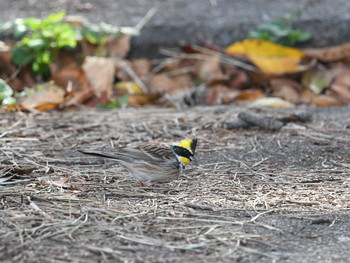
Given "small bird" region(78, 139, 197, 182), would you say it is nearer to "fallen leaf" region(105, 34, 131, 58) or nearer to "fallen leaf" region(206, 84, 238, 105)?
"fallen leaf" region(206, 84, 238, 105)

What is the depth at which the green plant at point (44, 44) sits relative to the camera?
7.55 meters

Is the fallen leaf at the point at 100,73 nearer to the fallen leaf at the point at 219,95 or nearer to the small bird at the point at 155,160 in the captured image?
the fallen leaf at the point at 219,95

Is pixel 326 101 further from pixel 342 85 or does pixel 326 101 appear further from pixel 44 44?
pixel 44 44

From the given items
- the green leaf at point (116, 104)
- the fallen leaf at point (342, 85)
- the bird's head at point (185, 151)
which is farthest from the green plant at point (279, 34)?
the bird's head at point (185, 151)

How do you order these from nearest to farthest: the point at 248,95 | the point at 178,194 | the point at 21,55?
the point at 178,194 → the point at 248,95 → the point at 21,55

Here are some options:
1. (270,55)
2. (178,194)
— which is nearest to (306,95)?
(270,55)

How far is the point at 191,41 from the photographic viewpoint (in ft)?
28.0

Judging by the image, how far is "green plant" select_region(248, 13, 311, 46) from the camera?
8.10 m

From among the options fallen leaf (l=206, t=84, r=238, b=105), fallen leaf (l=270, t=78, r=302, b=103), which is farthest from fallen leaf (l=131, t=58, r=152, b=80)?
fallen leaf (l=270, t=78, r=302, b=103)

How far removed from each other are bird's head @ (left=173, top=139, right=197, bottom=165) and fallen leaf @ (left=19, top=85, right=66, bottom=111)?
232cm

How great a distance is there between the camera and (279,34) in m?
8.09

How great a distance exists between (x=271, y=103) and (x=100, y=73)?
1918 millimetres

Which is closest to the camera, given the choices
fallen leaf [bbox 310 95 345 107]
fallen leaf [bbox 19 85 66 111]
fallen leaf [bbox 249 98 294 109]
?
fallen leaf [bbox 19 85 66 111]

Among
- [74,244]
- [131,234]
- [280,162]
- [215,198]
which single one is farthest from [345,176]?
[74,244]
